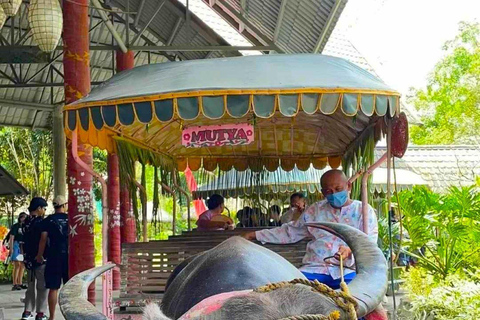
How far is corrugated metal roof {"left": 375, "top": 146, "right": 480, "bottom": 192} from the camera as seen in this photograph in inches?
851

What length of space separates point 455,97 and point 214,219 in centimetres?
2022

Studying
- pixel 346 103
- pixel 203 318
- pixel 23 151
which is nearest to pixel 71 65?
pixel 346 103

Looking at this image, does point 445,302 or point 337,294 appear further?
point 445,302

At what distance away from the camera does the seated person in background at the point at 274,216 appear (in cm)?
974

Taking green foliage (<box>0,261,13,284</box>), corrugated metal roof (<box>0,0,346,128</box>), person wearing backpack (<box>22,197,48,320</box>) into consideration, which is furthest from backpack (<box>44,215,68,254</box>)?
green foliage (<box>0,261,13,284</box>)

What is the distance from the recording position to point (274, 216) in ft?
34.1

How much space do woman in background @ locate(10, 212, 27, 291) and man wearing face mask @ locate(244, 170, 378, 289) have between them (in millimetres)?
8839

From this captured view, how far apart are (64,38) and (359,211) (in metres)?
4.46

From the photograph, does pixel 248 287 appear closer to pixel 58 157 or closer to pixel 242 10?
pixel 242 10

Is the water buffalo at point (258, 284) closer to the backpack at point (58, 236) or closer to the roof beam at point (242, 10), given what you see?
the backpack at point (58, 236)

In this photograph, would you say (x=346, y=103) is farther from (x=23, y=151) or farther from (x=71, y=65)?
(x=23, y=151)

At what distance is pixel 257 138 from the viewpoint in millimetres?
8109

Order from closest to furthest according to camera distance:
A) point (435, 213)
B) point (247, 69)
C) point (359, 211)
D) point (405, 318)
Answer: point (359, 211), point (247, 69), point (405, 318), point (435, 213)

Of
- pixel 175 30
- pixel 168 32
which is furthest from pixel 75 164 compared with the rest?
pixel 168 32
